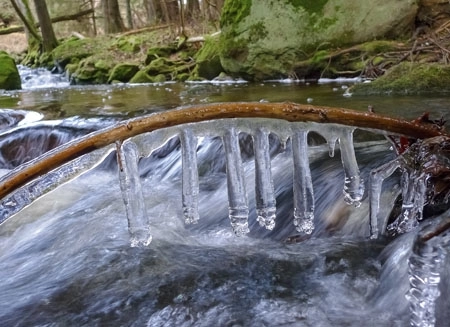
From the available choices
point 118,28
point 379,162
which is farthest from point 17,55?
point 379,162

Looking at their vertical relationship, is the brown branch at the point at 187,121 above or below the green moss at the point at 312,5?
below

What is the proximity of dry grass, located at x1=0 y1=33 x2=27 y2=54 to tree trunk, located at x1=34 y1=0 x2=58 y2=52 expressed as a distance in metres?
6.57

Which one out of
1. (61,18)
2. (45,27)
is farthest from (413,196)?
(61,18)

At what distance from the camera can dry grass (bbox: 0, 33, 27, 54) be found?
76.6ft

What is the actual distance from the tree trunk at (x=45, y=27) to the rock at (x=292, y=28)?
Answer: 30.4 ft

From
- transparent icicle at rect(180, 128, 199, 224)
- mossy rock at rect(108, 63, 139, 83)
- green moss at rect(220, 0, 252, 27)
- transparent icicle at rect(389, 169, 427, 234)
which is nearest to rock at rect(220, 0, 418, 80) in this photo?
green moss at rect(220, 0, 252, 27)

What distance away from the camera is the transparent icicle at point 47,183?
4.26ft

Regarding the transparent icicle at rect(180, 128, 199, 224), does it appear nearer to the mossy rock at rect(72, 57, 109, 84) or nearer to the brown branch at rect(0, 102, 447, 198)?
the brown branch at rect(0, 102, 447, 198)

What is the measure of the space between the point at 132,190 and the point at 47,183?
29cm

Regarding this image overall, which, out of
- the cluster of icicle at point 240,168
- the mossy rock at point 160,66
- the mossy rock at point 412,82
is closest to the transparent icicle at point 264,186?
the cluster of icicle at point 240,168

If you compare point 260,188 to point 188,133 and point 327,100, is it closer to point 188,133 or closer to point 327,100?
point 188,133

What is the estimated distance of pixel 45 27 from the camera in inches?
670

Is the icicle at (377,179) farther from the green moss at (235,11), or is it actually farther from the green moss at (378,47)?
the green moss at (235,11)

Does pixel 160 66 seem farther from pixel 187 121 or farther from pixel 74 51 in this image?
pixel 187 121
